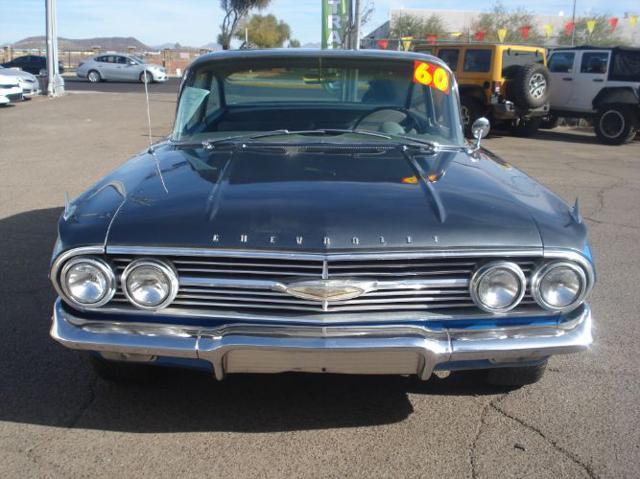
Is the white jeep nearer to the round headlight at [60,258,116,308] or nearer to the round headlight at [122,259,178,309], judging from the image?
the round headlight at [122,259,178,309]

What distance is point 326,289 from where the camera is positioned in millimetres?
2607

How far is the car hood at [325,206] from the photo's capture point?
2611 mm

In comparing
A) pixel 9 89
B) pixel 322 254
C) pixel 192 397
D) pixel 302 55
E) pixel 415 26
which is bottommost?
pixel 192 397

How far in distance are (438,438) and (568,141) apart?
13474mm

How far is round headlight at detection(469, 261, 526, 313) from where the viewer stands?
2.67 metres

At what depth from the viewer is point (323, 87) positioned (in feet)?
13.5

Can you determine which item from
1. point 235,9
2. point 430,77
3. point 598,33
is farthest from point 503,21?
point 430,77

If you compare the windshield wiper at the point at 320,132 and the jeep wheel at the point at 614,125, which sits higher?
the windshield wiper at the point at 320,132

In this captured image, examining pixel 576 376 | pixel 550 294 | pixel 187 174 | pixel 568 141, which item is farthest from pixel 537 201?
pixel 568 141

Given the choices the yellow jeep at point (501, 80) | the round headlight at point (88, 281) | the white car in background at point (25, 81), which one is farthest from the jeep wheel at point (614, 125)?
the white car in background at point (25, 81)

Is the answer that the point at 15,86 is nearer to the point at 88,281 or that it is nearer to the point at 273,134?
the point at 273,134

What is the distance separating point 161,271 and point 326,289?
644 millimetres

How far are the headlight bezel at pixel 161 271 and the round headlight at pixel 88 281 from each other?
6 centimetres

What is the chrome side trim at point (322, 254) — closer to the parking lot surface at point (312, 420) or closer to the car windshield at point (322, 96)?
the parking lot surface at point (312, 420)
